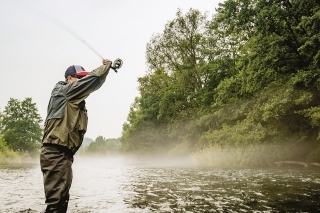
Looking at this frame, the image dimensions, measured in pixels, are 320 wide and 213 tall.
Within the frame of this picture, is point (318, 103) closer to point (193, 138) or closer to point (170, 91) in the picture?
point (193, 138)

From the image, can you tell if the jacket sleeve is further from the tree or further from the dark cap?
the tree

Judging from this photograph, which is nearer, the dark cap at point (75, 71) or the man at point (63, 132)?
the man at point (63, 132)

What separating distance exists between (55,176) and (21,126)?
6147 centimetres

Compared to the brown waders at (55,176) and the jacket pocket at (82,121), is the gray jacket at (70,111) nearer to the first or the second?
the jacket pocket at (82,121)

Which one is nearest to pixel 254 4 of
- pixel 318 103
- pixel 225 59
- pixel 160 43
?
pixel 318 103

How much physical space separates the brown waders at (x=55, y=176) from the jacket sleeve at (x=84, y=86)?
0.70m

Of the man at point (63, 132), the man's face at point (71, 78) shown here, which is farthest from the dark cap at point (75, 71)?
the man at point (63, 132)

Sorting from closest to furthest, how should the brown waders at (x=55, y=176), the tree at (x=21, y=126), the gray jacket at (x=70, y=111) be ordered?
1. the brown waders at (x=55, y=176)
2. the gray jacket at (x=70, y=111)
3. the tree at (x=21, y=126)

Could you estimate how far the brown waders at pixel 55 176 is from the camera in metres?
3.82

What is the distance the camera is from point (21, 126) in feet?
195

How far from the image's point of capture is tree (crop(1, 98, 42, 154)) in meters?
58.1

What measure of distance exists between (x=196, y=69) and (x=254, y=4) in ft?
56.2

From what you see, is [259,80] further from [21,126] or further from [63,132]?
[21,126]

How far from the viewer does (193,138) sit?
35.9 m
